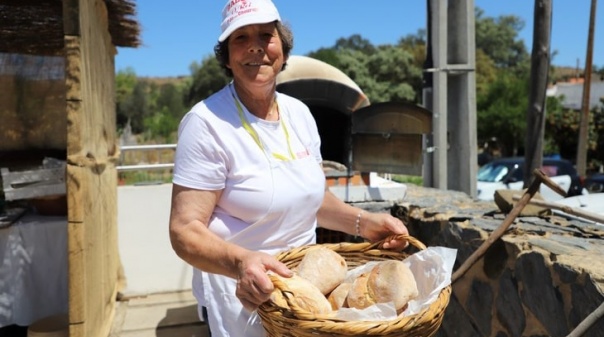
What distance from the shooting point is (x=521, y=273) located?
110 inches

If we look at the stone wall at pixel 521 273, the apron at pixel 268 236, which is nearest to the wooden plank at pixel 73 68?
the apron at pixel 268 236

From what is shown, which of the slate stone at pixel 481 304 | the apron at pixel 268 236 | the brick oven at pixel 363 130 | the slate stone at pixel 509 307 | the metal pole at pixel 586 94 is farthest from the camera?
the metal pole at pixel 586 94

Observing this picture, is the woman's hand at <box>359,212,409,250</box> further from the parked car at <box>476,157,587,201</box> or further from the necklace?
the parked car at <box>476,157,587,201</box>

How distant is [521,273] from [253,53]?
6.25 feet

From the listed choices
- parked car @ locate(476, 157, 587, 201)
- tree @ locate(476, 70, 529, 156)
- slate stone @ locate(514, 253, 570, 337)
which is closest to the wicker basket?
slate stone @ locate(514, 253, 570, 337)

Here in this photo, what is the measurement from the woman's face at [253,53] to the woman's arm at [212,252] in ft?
1.38

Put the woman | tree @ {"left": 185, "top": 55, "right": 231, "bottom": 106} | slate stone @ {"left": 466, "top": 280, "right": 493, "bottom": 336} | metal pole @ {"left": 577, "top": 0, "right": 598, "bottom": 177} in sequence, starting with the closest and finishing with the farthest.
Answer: the woman
slate stone @ {"left": 466, "top": 280, "right": 493, "bottom": 336}
metal pole @ {"left": 577, "top": 0, "right": 598, "bottom": 177}
tree @ {"left": 185, "top": 55, "right": 231, "bottom": 106}

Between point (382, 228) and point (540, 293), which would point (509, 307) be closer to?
point (540, 293)

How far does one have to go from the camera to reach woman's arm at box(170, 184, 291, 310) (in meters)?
1.37

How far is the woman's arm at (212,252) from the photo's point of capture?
137 cm

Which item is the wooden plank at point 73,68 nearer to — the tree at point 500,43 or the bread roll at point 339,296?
the bread roll at point 339,296

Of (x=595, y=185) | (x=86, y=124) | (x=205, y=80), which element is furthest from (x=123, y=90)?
(x=86, y=124)

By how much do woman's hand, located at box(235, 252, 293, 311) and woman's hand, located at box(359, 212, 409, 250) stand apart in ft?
1.90

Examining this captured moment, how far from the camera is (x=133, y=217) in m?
5.30
